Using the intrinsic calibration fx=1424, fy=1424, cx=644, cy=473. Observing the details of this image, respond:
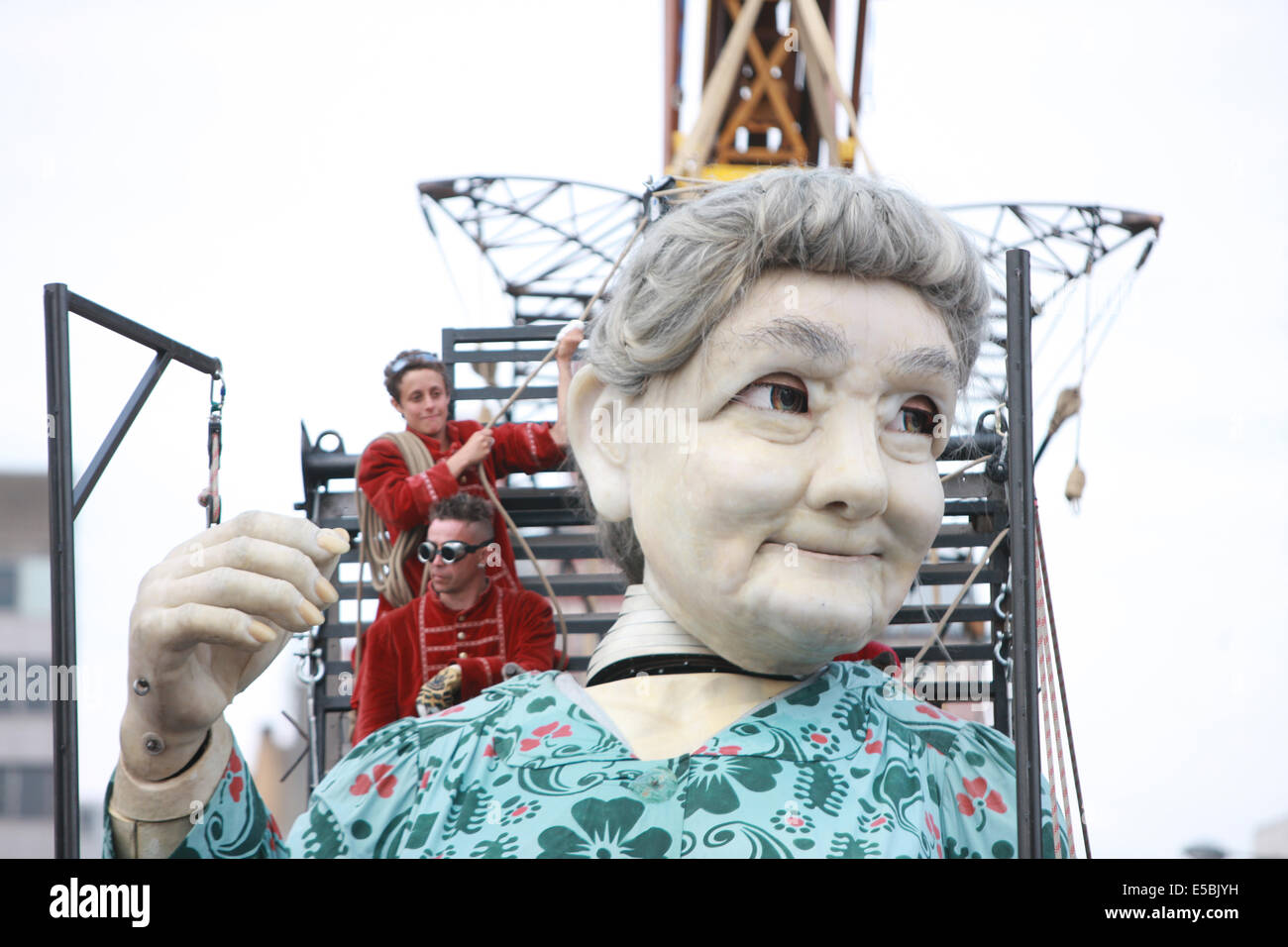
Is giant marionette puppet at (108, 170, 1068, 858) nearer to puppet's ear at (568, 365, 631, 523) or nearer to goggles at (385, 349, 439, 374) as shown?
puppet's ear at (568, 365, 631, 523)

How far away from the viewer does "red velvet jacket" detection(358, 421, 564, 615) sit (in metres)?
3.30

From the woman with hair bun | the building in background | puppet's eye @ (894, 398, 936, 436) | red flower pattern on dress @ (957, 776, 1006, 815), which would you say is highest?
puppet's eye @ (894, 398, 936, 436)

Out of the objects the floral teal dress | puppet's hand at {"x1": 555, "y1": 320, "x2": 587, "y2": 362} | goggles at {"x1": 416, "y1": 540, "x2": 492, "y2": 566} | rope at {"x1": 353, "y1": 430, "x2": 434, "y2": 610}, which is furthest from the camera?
rope at {"x1": 353, "y1": 430, "x2": 434, "y2": 610}

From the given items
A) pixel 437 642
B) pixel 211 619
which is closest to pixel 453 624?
pixel 437 642

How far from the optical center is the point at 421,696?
2908 millimetres

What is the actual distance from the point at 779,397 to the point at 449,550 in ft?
4.24

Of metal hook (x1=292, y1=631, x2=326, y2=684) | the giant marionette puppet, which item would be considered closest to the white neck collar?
the giant marionette puppet

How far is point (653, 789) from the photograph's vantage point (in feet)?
6.46

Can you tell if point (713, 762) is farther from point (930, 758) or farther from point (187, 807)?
point (187, 807)

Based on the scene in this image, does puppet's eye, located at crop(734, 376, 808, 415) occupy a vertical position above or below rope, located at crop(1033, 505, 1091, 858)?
above

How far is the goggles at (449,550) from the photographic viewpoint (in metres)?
3.10

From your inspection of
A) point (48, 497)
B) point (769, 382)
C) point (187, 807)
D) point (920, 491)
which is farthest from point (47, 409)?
point (920, 491)

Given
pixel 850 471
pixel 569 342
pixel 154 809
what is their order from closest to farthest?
pixel 154 809 → pixel 850 471 → pixel 569 342

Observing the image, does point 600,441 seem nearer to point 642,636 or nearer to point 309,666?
point 642,636
